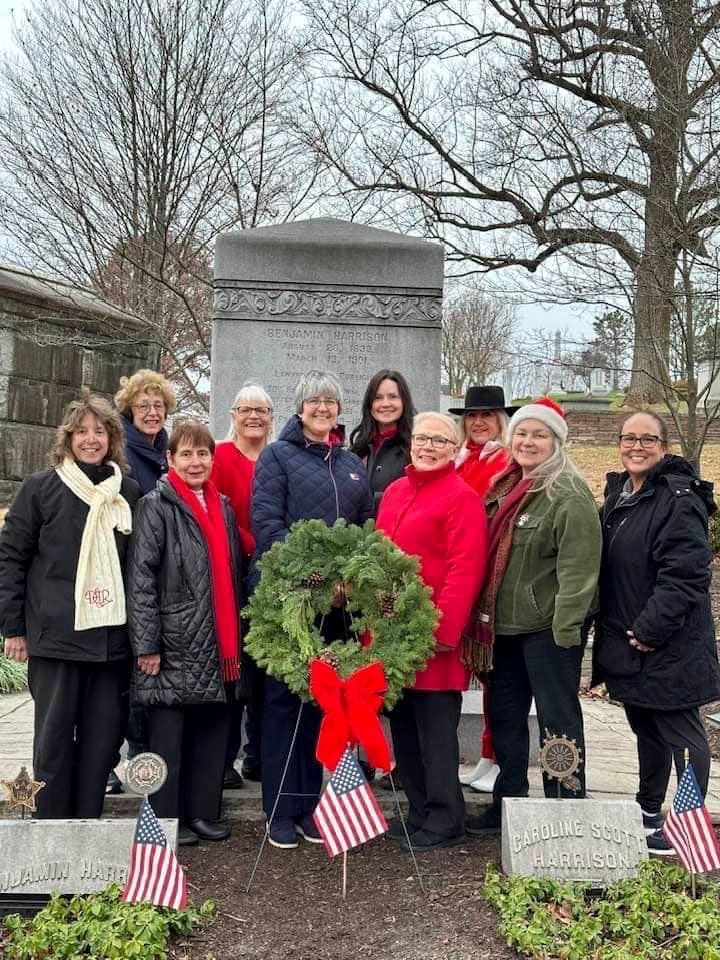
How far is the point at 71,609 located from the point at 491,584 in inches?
71.1

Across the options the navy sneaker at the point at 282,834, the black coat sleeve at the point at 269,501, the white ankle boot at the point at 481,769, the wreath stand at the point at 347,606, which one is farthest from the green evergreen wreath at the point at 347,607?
the white ankle boot at the point at 481,769

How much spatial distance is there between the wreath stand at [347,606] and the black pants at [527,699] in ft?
1.70

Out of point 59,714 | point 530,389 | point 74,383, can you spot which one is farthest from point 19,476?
point 530,389

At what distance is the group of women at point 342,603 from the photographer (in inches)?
165

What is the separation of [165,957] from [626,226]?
9.19m

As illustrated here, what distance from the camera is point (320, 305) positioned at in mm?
6961

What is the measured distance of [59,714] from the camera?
418 cm

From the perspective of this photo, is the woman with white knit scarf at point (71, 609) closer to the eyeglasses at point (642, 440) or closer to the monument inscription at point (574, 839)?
the monument inscription at point (574, 839)

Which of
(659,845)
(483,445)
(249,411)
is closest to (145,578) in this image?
(249,411)

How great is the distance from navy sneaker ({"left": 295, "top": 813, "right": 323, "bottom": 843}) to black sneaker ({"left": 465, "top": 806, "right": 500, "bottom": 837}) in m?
0.71

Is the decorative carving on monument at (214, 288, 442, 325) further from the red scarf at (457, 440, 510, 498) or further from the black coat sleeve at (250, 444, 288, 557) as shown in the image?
the black coat sleeve at (250, 444, 288, 557)

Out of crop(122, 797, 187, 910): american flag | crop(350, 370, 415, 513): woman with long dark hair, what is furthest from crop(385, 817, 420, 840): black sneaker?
crop(350, 370, 415, 513): woman with long dark hair

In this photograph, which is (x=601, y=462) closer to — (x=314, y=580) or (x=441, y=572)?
(x=441, y=572)

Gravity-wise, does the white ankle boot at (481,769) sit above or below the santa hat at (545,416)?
below
